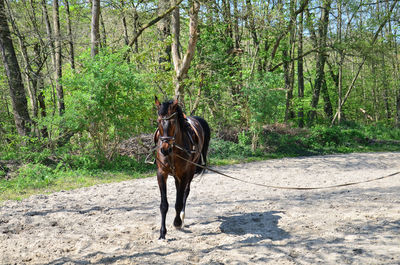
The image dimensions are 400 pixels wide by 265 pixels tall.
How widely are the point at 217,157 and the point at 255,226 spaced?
809cm

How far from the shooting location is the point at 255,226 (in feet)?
17.5

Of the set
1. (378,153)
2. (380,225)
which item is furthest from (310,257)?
(378,153)

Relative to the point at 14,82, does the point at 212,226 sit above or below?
below

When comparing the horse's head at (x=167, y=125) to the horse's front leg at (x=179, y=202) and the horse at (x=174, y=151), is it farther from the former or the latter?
the horse's front leg at (x=179, y=202)

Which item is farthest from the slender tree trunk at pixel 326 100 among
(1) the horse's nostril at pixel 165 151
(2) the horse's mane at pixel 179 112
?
(1) the horse's nostril at pixel 165 151

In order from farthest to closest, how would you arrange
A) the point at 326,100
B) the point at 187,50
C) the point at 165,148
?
the point at 326,100 → the point at 187,50 → the point at 165,148

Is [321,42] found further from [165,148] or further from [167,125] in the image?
[165,148]

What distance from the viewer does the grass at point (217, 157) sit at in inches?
338

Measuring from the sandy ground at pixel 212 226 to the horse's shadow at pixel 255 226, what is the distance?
15 mm

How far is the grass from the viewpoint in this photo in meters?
8.59

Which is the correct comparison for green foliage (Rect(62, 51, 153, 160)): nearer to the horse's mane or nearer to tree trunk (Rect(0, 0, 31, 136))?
tree trunk (Rect(0, 0, 31, 136))

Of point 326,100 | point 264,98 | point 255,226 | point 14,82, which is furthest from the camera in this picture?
point 326,100

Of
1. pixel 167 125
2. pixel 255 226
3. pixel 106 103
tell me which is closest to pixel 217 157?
pixel 106 103

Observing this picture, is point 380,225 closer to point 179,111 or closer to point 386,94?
point 179,111
